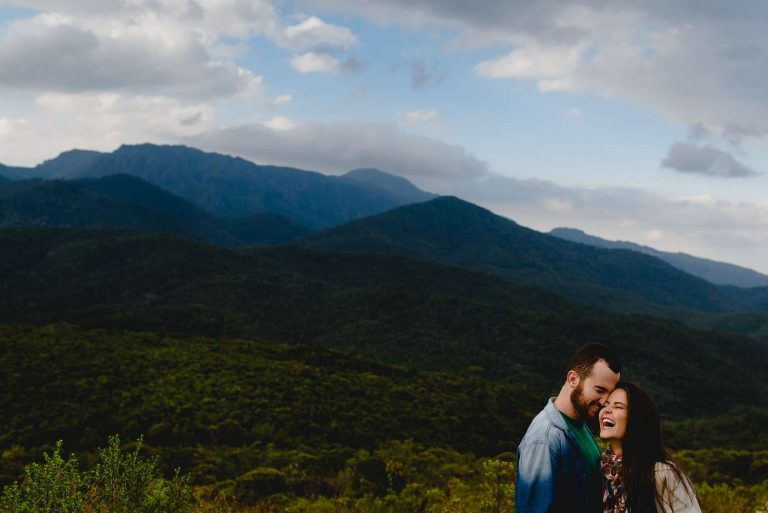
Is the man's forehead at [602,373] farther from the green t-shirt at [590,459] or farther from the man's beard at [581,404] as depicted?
the green t-shirt at [590,459]

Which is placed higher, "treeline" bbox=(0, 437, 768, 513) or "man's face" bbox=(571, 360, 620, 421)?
"man's face" bbox=(571, 360, 620, 421)

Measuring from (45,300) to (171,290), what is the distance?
18262 millimetres

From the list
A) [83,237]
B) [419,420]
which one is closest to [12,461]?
[419,420]

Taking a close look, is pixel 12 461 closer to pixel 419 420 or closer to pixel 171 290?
pixel 419 420

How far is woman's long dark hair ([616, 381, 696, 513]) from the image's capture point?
3873mm

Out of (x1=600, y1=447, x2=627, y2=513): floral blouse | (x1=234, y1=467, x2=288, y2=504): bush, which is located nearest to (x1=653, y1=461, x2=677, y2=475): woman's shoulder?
(x1=600, y1=447, x2=627, y2=513): floral blouse

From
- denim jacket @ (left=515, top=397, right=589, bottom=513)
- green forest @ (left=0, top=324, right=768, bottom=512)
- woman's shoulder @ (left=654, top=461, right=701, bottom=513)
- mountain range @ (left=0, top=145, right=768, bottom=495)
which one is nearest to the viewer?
denim jacket @ (left=515, top=397, right=589, bottom=513)

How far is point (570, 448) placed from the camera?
3.83 metres

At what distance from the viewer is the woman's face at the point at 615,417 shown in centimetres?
393

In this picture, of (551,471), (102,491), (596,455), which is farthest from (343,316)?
(551,471)

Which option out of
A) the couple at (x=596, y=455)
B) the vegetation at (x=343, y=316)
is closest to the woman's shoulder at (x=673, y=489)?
the couple at (x=596, y=455)

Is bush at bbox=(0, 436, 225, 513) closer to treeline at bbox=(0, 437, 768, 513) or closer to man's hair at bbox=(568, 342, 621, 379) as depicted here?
treeline at bbox=(0, 437, 768, 513)

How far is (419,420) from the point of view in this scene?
79.5 feet

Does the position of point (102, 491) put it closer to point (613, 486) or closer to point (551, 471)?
point (551, 471)
